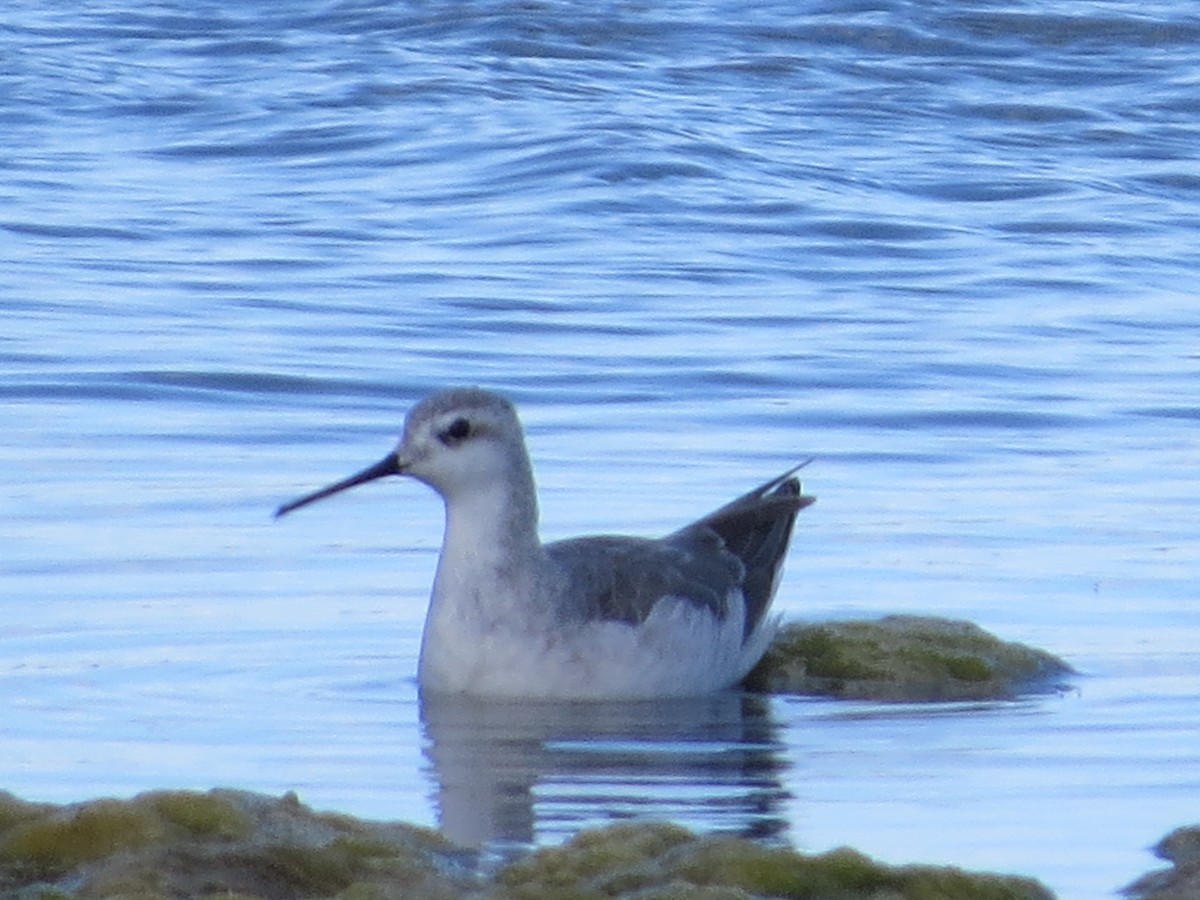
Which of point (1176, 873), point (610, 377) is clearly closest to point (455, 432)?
point (1176, 873)

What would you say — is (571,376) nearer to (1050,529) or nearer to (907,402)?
(907,402)

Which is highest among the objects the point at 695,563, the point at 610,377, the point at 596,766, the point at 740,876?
the point at 740,876

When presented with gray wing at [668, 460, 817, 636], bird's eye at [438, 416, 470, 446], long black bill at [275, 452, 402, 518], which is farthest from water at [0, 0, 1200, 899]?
bird's eye at [438, 416, 470, 446]

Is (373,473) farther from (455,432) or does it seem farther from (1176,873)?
(1176,873)

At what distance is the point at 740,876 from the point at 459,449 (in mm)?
3391

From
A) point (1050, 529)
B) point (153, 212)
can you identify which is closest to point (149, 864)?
point (1050, 529)

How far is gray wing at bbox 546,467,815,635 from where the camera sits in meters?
8.77

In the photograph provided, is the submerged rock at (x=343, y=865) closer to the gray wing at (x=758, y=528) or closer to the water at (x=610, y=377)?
the water at (x=610, y=377)

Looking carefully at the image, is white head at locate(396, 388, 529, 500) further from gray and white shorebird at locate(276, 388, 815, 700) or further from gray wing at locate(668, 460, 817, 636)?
gray wing at locate(668, 460, 817, 636)

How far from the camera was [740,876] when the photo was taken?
5598 mm

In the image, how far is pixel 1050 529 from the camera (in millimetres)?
10430


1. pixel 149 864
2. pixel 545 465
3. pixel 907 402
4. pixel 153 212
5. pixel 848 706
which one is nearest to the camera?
pixel 149 864

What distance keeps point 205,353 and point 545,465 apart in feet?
9.13

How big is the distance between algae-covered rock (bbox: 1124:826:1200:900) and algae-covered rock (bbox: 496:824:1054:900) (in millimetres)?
275
